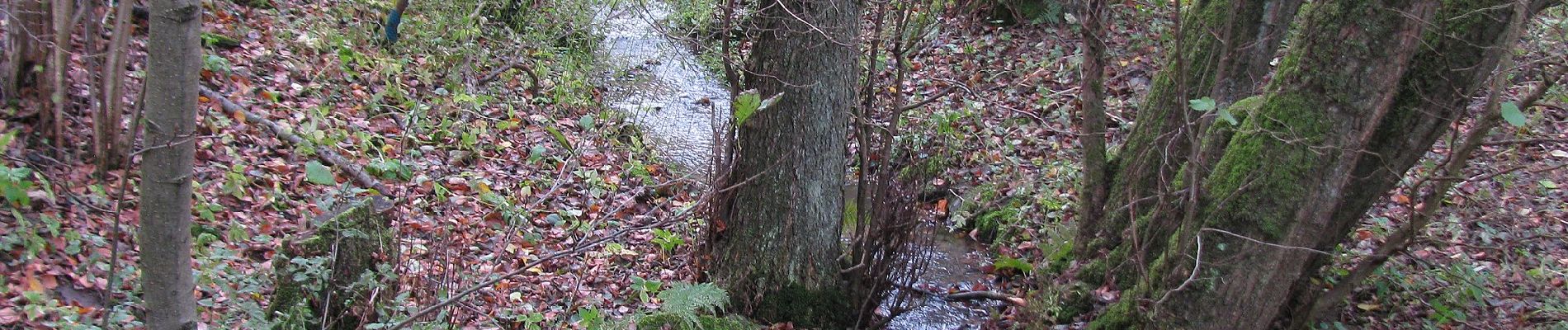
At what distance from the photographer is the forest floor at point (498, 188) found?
4141 millimetres

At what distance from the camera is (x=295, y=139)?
5863 millimetres

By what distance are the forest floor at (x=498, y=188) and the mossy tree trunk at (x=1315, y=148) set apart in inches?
13.5

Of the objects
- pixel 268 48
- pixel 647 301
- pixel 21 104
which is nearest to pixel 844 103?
pixel 647 301

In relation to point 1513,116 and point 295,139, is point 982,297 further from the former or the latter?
point 295,139

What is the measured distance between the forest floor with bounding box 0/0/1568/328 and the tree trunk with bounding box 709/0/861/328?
1.84 ft

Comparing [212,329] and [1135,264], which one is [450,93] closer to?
[212,329]

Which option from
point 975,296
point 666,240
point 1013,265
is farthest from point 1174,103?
point 666,240

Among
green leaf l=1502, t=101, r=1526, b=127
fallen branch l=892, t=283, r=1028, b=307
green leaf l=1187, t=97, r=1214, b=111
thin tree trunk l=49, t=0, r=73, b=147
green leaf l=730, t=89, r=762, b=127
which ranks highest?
green leaf l=1502, t=101, r=1526, b=127

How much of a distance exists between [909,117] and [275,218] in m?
4.86

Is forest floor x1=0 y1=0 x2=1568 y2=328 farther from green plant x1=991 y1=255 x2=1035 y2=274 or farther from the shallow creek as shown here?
the shallow creek

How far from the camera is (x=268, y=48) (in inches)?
268

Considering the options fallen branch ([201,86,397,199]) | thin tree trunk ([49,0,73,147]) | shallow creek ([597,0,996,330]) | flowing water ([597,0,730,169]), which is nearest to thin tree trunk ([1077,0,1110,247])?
shallow creek ([597,0,996,330])

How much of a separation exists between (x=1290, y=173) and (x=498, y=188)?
4.73 metres

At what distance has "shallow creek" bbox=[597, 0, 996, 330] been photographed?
5.90m
